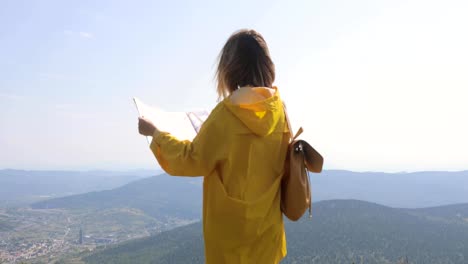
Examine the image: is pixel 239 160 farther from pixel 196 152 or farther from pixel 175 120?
pixel 175 120

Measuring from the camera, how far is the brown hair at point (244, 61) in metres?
3.27

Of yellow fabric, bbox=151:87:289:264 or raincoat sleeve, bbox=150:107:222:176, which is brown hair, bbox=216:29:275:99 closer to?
yellow fabric, bbox=151:87:289:264

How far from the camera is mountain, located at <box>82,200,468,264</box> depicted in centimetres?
12556

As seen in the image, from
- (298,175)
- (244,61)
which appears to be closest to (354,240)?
(298,175)

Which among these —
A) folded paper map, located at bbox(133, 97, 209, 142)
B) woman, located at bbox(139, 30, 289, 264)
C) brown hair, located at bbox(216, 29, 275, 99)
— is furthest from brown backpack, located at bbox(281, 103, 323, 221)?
folded paper map, located at bbox(133, 97, 209, 142)

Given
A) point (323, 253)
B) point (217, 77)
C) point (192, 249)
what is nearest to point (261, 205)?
point (217, 77)

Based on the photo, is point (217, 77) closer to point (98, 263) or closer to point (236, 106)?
point (236, 106)

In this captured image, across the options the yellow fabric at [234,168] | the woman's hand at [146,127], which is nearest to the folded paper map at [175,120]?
the woman's hand at [146,127]

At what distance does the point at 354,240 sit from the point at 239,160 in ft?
487

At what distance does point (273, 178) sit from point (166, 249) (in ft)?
524

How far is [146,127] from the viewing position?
3305 millimetres

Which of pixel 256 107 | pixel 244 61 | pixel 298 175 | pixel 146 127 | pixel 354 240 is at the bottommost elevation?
pixel 354 240

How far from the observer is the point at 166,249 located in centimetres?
15438

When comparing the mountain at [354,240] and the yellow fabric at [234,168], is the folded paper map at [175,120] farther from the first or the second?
the mountain at [354,240]
